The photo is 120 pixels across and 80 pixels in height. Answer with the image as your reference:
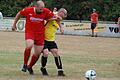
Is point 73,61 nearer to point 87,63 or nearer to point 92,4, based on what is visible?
point 87,63

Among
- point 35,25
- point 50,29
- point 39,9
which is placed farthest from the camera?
point 50,29

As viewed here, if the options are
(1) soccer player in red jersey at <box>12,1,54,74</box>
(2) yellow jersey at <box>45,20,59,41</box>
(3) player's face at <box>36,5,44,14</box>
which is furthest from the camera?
(2) yellow jersey at <box>45,20,59,41</box>

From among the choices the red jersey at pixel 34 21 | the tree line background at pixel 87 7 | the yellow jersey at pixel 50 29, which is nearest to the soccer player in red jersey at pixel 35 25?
the red jersey at pixel 34 21

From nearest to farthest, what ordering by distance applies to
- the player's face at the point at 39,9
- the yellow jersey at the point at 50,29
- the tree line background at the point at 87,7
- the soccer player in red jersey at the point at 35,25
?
the player's face at the point at 39,9 → the soccer player in red jersey at the point at 35,25 → the yellow jersey at the point at 50,29 → the tree line background at the point at 87,7

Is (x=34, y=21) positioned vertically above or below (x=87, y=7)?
above

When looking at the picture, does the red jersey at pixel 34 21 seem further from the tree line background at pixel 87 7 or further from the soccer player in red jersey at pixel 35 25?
the tree line background at pixel 87 7

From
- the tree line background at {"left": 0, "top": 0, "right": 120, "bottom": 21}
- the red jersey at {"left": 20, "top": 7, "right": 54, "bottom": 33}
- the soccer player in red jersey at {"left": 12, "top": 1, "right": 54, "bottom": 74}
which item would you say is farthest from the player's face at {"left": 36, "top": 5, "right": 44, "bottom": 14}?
the tree line background at {"left": 0, "top": 0, "right": 120, "bottom": 21}

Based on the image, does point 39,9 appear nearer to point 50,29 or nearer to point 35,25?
A: point 35,25

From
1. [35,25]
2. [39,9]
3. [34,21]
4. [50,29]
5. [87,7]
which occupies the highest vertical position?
[39,9]

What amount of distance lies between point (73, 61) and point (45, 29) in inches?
165

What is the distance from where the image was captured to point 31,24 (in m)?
12.9

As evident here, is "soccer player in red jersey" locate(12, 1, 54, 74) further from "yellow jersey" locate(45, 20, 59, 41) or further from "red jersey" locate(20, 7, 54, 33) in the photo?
"yellow jersey" locate(45, 20, 59, 41)

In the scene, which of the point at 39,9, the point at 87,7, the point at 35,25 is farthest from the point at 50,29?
the point at 87,7

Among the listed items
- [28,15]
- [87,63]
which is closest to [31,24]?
[28,15]
